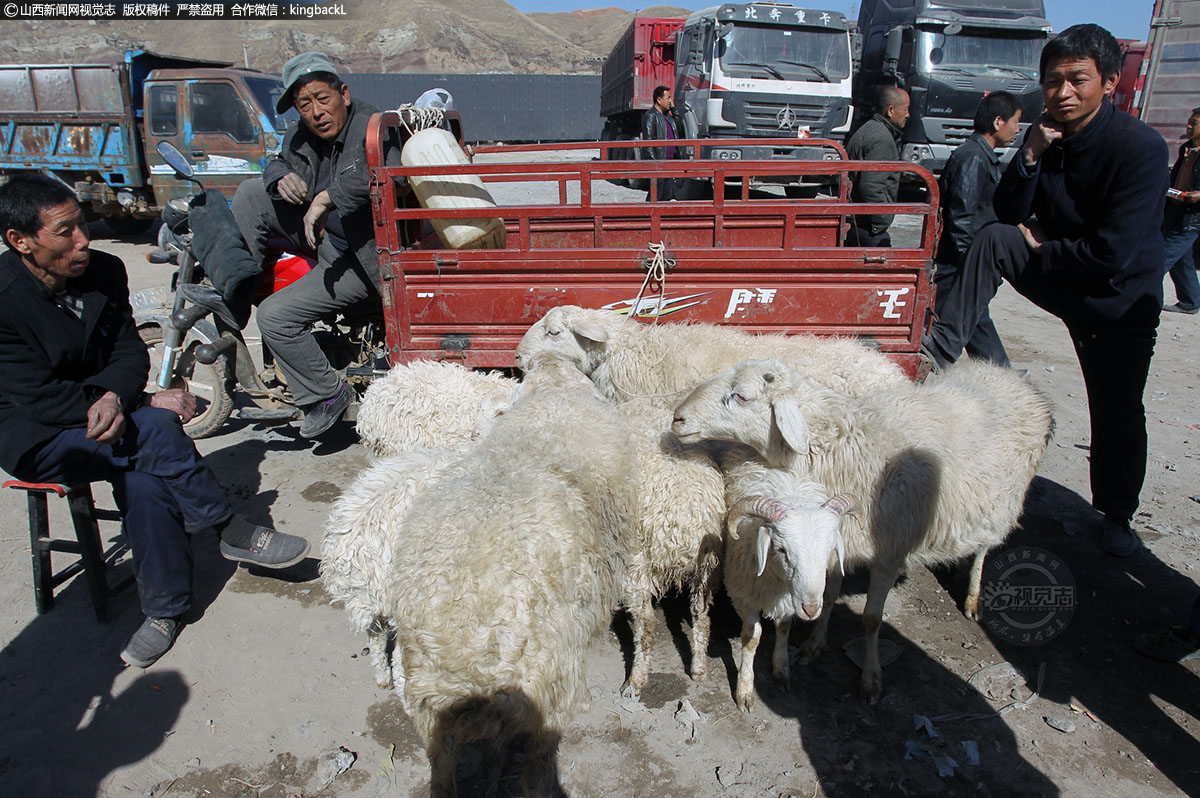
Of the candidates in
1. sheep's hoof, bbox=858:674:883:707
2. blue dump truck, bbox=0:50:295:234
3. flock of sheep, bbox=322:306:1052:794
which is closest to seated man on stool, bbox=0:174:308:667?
flock of sheep, bbox=322:306:1052:794

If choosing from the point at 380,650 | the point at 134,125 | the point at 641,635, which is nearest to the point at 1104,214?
the point at 641,635

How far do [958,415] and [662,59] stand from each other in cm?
2005

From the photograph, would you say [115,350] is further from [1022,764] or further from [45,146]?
[45,146]

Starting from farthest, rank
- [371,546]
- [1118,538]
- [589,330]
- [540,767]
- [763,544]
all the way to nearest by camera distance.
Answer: [589,330] → [1118,538] → [371,546] → [763,544] → [540,767]

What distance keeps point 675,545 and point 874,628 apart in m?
0.97

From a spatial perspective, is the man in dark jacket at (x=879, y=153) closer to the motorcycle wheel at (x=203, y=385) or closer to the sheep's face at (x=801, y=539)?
the sheep's face at (x=801, y=539)

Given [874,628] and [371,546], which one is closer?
[371,546]

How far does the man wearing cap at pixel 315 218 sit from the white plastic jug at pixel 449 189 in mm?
295

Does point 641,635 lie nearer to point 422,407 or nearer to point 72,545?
point 422,407

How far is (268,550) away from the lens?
3.61 m

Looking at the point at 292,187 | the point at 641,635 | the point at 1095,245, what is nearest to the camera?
the point at 641,635

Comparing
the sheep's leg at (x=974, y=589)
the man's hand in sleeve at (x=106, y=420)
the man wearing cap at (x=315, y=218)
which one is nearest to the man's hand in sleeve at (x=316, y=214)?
the man wearing cap at (x=315, y=218)

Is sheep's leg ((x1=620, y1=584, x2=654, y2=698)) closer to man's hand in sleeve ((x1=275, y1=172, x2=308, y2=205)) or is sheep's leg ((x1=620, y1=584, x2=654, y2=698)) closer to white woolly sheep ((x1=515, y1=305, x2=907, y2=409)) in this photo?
white woolly sheep ((x1=515, y1=305, x2=907, y2=409))

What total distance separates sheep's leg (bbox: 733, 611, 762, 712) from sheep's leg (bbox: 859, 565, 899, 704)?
1.70 ft
